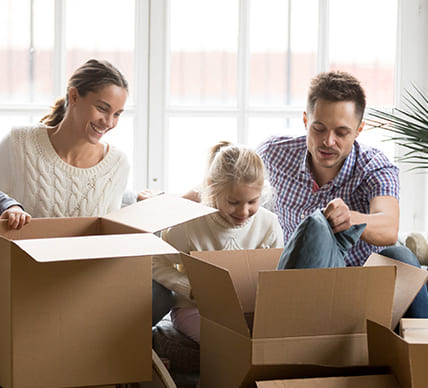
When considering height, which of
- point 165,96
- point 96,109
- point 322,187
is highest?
point 165,96

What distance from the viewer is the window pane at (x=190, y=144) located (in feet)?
9.62

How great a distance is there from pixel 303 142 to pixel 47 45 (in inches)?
52.5

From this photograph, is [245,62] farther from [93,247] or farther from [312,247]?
[93,247]

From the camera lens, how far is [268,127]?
9.75 feet

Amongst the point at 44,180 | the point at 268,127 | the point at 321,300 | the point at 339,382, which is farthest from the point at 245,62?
the point at 339,382

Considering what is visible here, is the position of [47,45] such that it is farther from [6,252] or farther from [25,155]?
[6,252]

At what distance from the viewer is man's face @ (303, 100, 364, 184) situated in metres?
1.95

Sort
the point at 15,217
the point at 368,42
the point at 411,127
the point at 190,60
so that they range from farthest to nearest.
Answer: the point at 368,42, the point at 190,60, the point at 411,127, the point at 15,217

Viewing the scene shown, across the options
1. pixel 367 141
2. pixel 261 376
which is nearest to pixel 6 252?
pixel 261 376

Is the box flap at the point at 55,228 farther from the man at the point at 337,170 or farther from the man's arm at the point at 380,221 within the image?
the man at the point at 337,170

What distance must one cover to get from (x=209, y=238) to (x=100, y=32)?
1344mm

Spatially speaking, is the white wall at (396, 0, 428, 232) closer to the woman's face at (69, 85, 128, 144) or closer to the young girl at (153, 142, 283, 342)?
the young girl at (153, 142, 283, 342)

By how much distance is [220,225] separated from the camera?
1970 mm

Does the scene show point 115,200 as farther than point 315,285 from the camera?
Yes
